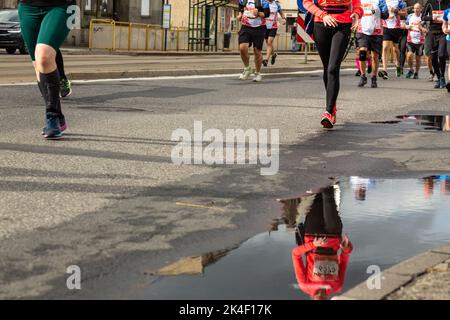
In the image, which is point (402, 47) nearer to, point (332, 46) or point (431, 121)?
point (431, 121)

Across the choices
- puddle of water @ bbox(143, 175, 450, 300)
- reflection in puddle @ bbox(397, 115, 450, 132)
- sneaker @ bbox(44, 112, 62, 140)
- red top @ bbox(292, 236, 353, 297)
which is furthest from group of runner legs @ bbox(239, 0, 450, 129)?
red top @ bbox(292, 236, 353, 297)

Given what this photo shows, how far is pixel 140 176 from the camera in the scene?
623 centimetres

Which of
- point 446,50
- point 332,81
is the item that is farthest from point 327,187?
point 446,50

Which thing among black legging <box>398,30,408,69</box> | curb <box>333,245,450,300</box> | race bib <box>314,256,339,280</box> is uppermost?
black legging <box>398,30,408,69</box>

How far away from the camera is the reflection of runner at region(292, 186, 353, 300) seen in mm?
3664

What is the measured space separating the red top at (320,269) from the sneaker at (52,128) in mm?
3937

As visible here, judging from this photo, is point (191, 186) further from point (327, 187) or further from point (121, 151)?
point (121, 151)

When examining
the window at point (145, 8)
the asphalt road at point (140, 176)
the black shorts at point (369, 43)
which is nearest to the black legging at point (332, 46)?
the asphalt road at point (140, 176)

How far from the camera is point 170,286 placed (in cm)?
360

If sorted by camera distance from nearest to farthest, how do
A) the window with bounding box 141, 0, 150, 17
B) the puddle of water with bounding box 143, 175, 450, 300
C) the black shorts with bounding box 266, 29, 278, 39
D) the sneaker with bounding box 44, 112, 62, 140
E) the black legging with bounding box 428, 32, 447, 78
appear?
the puddle of water with bounding box 143, 175, 450, 300, the sneaker with bounding box 44, 112, 62, 140, the black legging with bounding box 428, 32, 447, 78, the black shorts with bounding box 266, 29, 278, 39, the window with bounding box 141, 0, 150, 17

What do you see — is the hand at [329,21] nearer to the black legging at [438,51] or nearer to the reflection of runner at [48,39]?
the reflection of runner at [48,39]

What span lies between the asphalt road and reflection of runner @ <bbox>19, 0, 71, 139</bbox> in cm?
27

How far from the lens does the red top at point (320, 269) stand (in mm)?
3645

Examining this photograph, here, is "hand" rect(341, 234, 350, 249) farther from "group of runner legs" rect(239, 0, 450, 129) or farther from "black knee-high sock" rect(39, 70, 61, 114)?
"group of runner legs" rect(239, 0, 450, 129)
